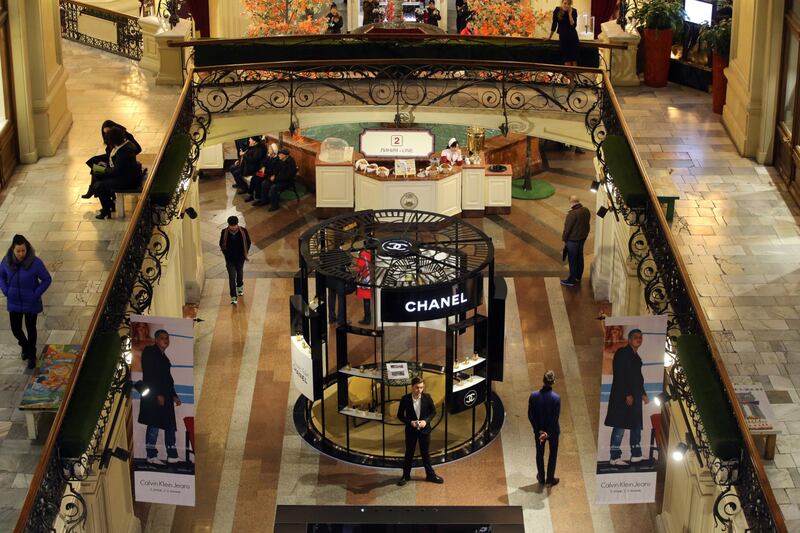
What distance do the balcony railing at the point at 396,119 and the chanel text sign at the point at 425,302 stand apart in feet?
5.35

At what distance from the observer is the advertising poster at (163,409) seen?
1186 cm

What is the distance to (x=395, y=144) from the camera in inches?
781

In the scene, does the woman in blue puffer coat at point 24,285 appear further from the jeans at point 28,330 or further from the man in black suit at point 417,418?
the man in black suit at point 417,418

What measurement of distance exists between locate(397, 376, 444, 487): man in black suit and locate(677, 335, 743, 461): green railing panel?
2.90 meters

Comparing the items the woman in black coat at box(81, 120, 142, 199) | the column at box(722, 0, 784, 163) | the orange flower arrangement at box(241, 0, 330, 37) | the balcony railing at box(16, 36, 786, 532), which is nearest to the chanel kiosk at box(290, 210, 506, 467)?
the balcony railing at box(16, 36, 786, 532)

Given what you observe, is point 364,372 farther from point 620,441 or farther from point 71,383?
point 71,383

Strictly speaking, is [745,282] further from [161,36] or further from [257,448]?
[161,36]

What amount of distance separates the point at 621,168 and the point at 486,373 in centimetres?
243

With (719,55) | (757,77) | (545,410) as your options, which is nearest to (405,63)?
(719,55)

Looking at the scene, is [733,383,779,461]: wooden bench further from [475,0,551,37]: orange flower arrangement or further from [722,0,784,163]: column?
[475,0,551,37]: orange flower arrangement

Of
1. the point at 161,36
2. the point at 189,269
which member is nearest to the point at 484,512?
the point at 189,269

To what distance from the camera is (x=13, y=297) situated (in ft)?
42.9

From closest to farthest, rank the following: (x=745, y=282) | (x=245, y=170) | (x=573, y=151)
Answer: (x=745, y=282) → (x=245, y=170) → (x=573, y=151)

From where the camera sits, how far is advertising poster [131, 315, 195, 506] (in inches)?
467
